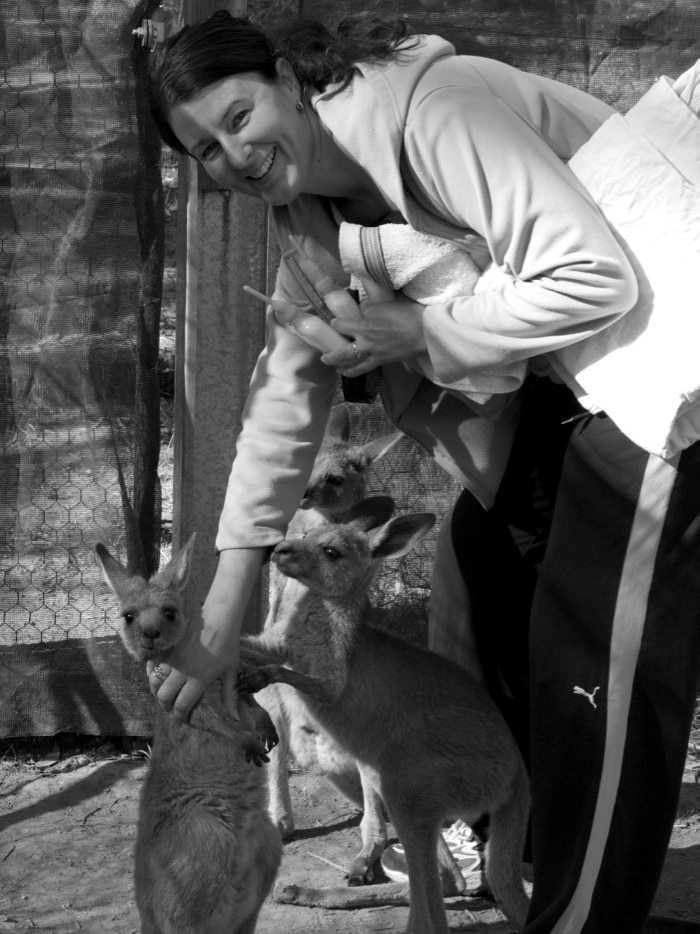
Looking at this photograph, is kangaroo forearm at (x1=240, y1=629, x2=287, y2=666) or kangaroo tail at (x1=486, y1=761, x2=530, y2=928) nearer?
kangaroo tail at (x1=486, y1=761, x2=530, y2=928)

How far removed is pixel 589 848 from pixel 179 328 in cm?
259

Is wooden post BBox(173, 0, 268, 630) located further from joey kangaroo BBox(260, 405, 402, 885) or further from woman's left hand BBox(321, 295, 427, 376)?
woman's left hand BBox(321, 295, 427, 376)

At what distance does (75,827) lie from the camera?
3.82 meters

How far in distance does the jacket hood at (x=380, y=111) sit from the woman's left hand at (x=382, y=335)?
22cm

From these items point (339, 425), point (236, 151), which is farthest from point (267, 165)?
point (339, 425)

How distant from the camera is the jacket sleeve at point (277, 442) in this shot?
9.43ft

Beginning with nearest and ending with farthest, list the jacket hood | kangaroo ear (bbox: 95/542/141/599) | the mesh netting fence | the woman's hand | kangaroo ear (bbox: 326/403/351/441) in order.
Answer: the jacket hood < the woman's hand < kangaroo ear (bbox: 95/542/141/599) < the mesh netting fence < kangaroo ear (bbox: 326/403/351/441)

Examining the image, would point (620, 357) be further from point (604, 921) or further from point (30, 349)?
point (30, 349)

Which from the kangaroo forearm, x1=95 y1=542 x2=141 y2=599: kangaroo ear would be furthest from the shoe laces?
x1=95 y1=542 x2=141 y2=599: kangaroo ear

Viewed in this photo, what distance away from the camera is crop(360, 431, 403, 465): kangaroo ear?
435cm

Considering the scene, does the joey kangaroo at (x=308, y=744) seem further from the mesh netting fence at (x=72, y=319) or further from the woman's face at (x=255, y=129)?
the woman's face at (x=255, y=129)

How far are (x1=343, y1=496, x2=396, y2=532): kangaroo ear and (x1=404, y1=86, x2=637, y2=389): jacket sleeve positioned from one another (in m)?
1.71

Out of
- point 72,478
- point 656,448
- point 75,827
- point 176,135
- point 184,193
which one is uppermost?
point 176,135

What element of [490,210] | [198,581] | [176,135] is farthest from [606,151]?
[198,581]
